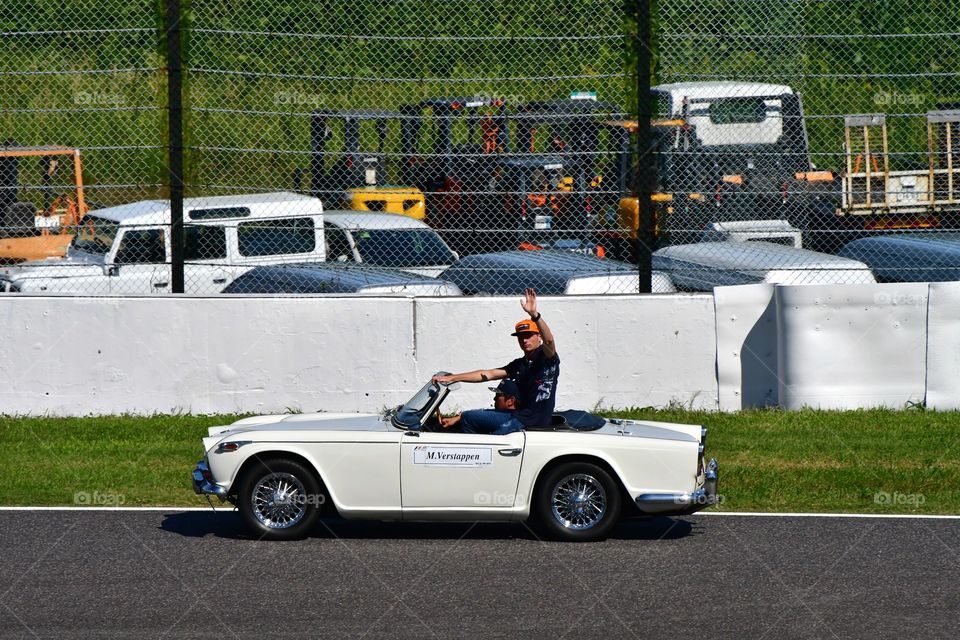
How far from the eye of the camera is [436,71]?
1260cm

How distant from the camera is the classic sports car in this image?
8.23m

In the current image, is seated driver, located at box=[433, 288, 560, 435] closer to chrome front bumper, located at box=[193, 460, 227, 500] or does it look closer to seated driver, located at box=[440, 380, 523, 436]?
seated driver, located at box=[440, 380, 523, 436]

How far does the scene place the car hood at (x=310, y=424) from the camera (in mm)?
8438

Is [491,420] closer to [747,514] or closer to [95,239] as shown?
[747,514]

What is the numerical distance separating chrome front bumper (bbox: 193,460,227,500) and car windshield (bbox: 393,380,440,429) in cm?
113

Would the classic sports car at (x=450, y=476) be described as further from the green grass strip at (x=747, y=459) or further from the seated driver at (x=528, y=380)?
the green grass strip at (x=747, y=459)

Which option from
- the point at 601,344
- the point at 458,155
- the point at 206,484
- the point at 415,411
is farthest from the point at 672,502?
the point at 458,155

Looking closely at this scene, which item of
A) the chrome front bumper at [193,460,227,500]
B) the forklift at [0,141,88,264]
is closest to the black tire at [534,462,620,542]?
the chrome front bumper at [193,460,227,500]

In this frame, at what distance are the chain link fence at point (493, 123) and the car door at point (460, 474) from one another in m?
4.56

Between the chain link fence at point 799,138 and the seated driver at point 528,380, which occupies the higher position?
the chain link fence at point 799,138

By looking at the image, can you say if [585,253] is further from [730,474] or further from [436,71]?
[730,474]

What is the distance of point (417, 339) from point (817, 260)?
413 centimetres

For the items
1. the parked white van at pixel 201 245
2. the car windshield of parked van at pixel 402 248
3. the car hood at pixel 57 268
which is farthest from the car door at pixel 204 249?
the car windshield of parked van at pixel 402 248

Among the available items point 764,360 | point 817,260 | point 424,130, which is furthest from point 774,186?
point 424,130
